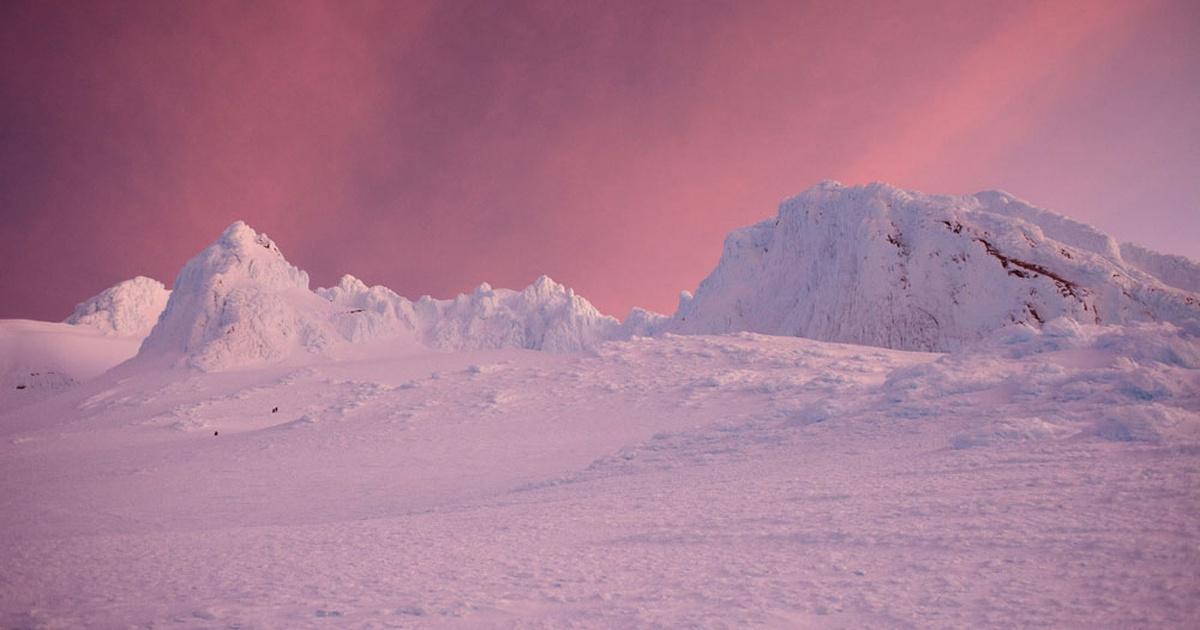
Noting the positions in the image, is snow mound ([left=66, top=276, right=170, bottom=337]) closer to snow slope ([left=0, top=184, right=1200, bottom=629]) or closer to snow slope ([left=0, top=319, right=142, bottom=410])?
snow slope ([left=0, top=319, right=142, bottom=410])

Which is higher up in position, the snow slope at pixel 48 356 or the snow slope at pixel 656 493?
the snow slope at pixel 48 356

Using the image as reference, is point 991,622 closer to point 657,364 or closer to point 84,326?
point 657,364

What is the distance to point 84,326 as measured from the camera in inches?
4222

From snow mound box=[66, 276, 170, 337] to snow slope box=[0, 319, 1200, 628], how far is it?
119 meters

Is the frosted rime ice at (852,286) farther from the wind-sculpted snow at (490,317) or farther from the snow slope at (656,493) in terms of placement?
the snow slope at (656,493)

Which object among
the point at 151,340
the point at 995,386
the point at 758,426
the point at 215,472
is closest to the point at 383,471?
the point at 215,472

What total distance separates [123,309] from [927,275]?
148 meters

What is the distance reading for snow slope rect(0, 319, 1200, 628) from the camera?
15.5 ft

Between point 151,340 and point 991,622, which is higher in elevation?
point 151,340

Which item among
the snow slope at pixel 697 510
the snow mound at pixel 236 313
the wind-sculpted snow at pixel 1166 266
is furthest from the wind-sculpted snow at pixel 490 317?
the wind-sculpted snow at pixel 1166 266

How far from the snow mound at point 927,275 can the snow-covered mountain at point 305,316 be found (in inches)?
1363

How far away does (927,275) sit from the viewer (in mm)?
41531

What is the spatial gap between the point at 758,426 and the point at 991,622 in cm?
971

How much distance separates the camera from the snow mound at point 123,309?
359 ft
